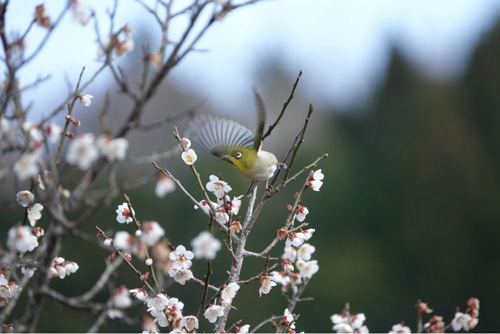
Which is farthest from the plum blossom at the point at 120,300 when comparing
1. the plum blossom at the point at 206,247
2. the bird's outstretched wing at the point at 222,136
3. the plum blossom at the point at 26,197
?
the bird's outstretched wing at the point at 222,136

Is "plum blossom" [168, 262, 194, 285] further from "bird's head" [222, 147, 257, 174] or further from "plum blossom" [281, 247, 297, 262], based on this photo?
"bird's head" [222, 147, 257, 174]

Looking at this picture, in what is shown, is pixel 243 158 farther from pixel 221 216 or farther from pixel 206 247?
pixel 206 247

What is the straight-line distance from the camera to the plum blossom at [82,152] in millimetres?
1195

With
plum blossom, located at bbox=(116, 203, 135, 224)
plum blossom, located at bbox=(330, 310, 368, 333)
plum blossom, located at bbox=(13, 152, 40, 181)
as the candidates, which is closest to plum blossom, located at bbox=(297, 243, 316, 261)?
plum blossom, located at bbox=(330, 310, 368, 333)

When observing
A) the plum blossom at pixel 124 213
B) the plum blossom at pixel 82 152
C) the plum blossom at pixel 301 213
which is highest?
the plum blossom at pixel 82 152

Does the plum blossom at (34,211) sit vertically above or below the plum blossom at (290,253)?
above

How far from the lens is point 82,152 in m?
1.20

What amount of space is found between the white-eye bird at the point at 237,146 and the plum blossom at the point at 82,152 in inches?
37.9

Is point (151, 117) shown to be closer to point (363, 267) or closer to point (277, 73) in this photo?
point (277, 73)

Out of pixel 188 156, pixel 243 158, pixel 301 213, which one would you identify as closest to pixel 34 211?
pixel 188 156

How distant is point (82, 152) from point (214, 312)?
88cm

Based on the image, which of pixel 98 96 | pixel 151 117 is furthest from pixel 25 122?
pixel 151 117

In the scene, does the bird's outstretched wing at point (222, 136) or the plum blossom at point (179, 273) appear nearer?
the plum blossom at point (179, 273)

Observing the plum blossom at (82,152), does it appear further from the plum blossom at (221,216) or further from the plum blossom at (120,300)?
the plum blossom at (221,216)
